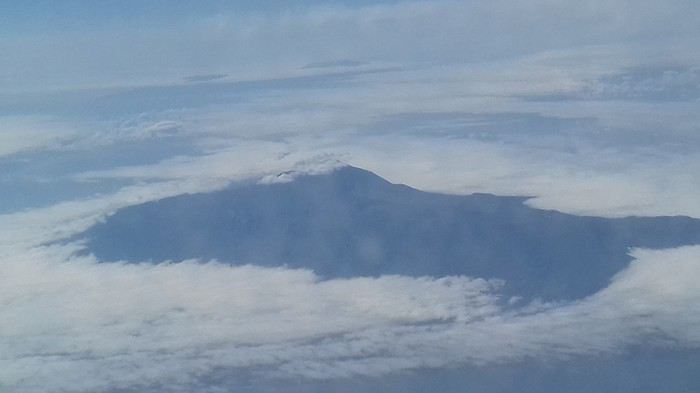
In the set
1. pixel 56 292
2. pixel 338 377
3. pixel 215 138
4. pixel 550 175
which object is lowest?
pixel 338 377

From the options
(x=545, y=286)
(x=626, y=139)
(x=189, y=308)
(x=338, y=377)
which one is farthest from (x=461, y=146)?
(x=338, y=377)

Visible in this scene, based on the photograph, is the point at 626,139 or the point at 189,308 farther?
the point at 626,139

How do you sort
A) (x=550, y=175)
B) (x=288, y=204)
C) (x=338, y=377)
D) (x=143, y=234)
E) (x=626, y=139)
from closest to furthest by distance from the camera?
(x=338, y=377)
(x=143, y=234)
(x=288, y=204)
(x=550, y=175)
(x=626, y=139)

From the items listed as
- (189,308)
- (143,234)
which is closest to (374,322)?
(189,308)

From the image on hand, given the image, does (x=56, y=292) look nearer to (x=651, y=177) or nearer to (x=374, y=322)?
(x=374, y=322)

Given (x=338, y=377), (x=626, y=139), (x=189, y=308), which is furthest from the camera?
(x=626, y=139)

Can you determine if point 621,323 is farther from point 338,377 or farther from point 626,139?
point 626,139

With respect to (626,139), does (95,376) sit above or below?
below
